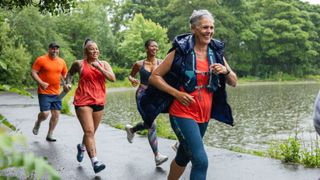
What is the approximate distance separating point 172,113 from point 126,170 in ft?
8.09

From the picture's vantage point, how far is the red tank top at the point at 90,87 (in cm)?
655

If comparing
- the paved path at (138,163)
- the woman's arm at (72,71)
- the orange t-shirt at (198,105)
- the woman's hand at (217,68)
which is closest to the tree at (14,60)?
the paved path at (138,163)

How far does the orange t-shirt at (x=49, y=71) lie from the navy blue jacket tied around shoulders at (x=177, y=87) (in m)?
4.88

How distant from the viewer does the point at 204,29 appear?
4309 millimetres

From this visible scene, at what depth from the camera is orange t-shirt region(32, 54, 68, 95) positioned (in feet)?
29.8

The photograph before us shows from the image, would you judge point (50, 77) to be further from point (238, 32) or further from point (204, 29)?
point (238, 32)

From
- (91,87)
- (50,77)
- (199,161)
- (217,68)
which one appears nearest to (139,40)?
(50,77)

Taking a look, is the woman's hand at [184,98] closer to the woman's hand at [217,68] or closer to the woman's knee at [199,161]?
the woman's hand at [217,68]

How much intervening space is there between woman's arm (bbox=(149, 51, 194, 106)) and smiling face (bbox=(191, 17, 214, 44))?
31 cm

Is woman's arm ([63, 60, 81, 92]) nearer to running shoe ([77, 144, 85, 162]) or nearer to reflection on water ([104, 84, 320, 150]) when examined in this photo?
running shoe ([77, 144, 85, 162])

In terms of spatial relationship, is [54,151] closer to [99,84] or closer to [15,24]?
[99,84]

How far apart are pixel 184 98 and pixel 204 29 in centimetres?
67

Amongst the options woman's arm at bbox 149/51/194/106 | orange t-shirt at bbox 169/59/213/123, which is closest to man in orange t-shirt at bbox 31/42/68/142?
woman's arm at bbox 149/51/194/106

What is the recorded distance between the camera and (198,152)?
13.7 feet
